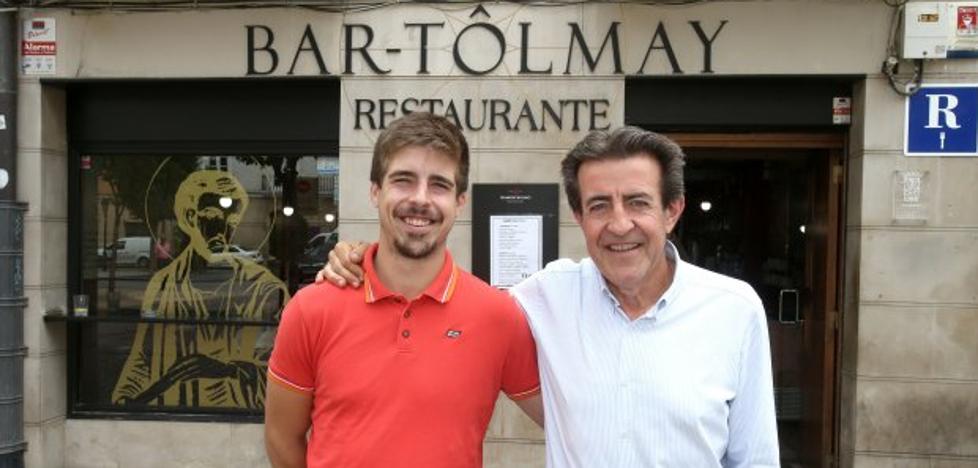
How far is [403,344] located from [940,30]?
4944 mm

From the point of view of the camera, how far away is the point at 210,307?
6.75 meters

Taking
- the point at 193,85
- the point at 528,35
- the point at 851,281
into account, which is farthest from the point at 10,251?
the point at 851,281

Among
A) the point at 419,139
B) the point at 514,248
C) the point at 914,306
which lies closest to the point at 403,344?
the point at 419,139

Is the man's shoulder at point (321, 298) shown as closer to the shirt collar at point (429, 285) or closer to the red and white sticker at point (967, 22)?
the shirt collar at point (429, 285)

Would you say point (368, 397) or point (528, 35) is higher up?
point (528, 35)

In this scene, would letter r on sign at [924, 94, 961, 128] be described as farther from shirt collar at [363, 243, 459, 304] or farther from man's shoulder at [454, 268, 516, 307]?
shirt collar at [363, 243, 459, 304]

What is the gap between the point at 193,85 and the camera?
650 cm

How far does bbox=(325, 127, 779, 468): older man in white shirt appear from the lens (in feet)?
6.94

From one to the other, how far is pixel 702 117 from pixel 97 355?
5352 millimetres

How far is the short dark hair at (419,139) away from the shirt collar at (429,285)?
0.79ft

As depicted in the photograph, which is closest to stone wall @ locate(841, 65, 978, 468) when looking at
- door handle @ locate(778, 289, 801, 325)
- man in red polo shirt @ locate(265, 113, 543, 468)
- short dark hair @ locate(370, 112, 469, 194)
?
door handle @ locate(778, 289, 801, 325)

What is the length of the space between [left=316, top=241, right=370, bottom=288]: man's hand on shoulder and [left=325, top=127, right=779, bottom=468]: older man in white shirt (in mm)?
652

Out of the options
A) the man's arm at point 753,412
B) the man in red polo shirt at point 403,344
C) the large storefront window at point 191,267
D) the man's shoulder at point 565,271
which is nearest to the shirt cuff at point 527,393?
the man in red polo shirt at point 403,344

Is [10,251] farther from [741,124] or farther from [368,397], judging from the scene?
[741,124]
